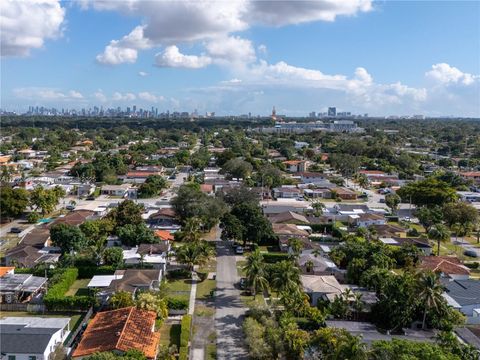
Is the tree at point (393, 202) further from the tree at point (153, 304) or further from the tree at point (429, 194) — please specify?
the tree at point (153, 304)

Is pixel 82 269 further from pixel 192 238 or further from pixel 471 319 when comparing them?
pixel 471 319

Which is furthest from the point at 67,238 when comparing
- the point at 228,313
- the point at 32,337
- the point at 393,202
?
the point at 393,202

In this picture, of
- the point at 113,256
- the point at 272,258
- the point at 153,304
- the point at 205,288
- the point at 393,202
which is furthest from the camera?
the point at 393,202

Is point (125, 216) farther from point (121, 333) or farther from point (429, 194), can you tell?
point (429, 194)

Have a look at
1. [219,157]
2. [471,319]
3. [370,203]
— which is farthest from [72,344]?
[219,157]

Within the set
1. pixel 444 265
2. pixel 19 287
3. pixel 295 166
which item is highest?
pixel 295 166

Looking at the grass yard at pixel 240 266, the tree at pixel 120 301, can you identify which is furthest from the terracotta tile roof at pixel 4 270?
the grass yard at pixel 240 266
